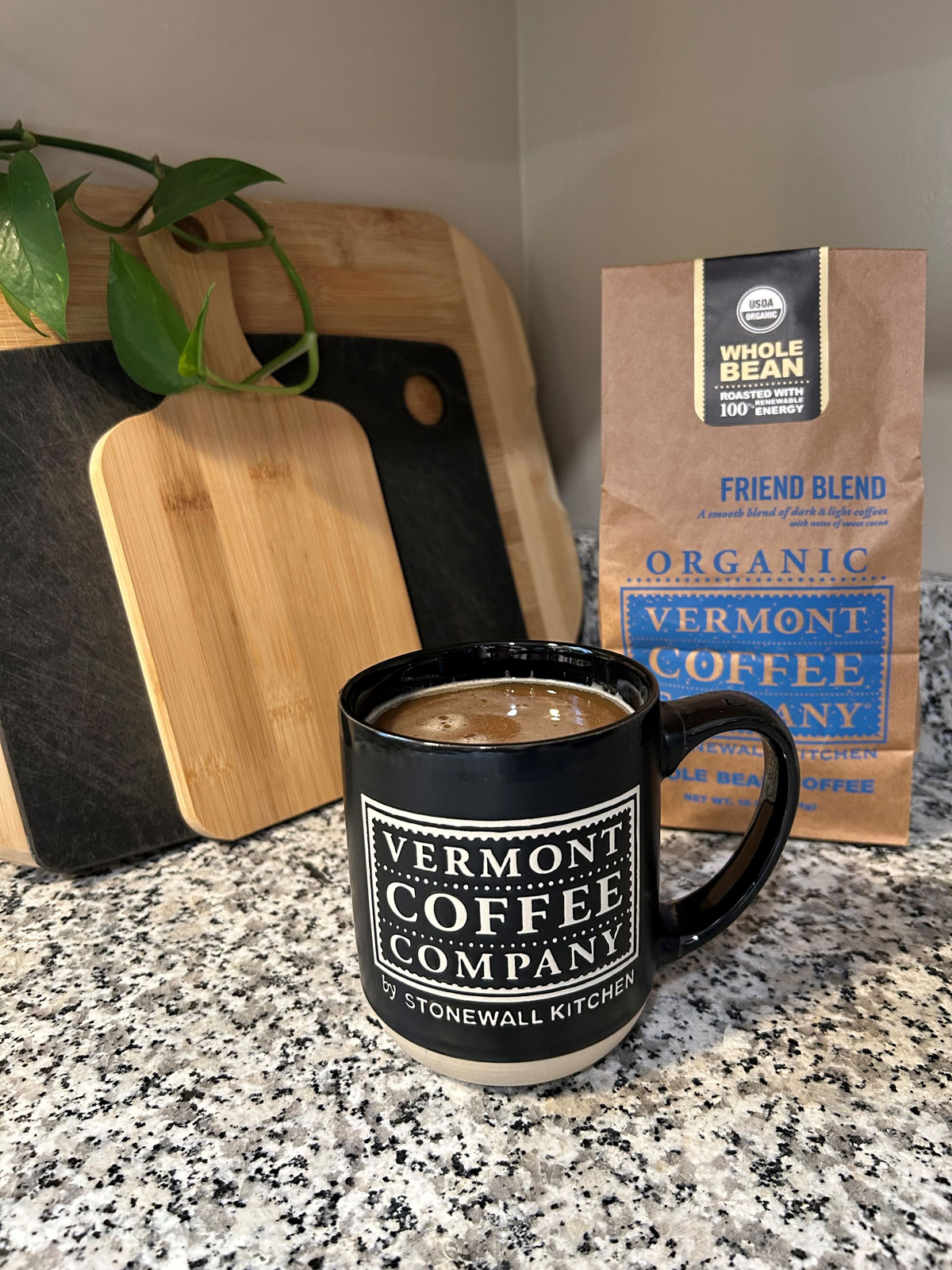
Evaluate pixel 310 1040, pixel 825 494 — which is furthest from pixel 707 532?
pixel 310 1040

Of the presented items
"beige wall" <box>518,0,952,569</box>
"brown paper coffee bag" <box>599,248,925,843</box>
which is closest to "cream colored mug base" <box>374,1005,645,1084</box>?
"brown paper coffee bag" <box>599,248,925,843</box>

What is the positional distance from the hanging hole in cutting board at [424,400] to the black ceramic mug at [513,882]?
0.43 meters

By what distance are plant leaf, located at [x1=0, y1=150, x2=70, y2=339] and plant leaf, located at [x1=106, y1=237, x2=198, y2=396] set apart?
0.05 m

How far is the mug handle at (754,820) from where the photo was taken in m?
0.43

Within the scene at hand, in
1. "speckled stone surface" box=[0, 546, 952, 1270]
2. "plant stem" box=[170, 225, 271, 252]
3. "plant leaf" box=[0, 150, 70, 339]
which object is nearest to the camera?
"speckled stone surface" box=[0, 546, 952, 1270]

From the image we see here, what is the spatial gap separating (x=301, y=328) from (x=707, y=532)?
0.35m

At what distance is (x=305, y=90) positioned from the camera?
799 millimetres

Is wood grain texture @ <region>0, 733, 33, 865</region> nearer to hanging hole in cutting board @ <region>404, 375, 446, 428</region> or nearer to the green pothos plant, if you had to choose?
the green pothos plant

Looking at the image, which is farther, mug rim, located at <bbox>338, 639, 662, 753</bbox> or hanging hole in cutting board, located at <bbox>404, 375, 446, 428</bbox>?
hanging hole in cutting board, located at <bbox>404, 375, 446, 428</bbox>

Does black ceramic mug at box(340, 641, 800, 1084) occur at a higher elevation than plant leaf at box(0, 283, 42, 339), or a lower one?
lower

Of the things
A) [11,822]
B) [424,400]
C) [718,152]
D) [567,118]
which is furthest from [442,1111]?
[567,118]

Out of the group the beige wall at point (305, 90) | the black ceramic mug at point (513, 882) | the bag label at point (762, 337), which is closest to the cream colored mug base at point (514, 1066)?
the black ceramic mug at point (513, 882)

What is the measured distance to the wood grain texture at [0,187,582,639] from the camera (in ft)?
2.38

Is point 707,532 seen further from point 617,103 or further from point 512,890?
point 617,103
